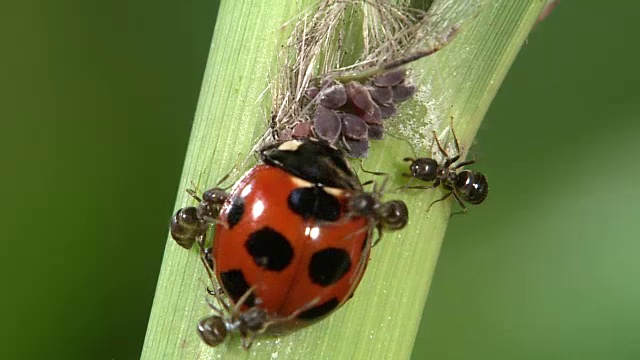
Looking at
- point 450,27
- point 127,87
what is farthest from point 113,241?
point 450,27

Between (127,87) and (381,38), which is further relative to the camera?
(127,87)

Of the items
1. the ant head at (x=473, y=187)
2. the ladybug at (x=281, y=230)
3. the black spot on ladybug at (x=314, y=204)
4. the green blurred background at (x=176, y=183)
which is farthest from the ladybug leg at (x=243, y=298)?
the green blurred background at (x=176, y=183)

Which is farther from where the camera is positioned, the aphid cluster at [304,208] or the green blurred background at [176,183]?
the green blurred background at [176,183]

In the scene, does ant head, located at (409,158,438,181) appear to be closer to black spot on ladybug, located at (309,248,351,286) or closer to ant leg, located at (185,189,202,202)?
black spot on ladybug, located at (309,248,351,286)

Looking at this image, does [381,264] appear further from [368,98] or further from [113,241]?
[113,241]

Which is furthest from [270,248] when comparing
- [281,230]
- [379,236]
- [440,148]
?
[440,148]

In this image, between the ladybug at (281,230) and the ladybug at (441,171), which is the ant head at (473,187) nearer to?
the ladybug at (441,171)
